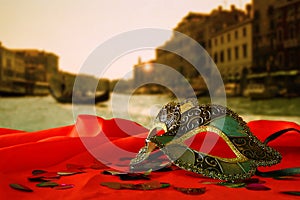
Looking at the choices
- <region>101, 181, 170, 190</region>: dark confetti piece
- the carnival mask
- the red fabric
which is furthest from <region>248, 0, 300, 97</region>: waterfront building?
<region>101, 181, 170, 190</region>: dark confetti piece

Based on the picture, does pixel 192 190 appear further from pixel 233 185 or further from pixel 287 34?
pixel 287 34

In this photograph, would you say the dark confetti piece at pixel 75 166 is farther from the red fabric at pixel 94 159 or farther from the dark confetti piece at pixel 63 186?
the dark confetti piece at pixel 63 186

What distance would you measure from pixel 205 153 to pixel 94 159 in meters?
0.37

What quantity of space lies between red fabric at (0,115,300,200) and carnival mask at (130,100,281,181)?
5 cm

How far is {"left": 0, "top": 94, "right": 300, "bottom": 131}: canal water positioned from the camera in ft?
7.16

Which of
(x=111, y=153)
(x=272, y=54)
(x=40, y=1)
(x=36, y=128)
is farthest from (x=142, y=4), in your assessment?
(x=111, y=153)

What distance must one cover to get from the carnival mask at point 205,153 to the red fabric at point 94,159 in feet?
0.16

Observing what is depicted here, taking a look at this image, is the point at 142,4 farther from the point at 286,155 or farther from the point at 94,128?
the point at 286,155

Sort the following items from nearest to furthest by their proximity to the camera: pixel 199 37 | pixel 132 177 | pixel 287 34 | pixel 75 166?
pixel 132 177 < pixel 75 166 < pixel 287 34 < pixel 199 37

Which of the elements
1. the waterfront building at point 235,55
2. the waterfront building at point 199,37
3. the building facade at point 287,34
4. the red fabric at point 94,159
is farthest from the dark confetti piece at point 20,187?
the building facade at point 287,34

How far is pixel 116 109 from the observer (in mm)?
2230

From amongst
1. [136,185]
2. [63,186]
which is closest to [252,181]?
[136,185]

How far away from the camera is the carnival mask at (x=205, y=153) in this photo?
0.88 metres

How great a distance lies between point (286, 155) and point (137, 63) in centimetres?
125
